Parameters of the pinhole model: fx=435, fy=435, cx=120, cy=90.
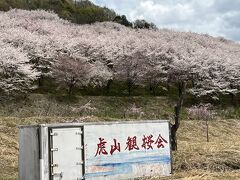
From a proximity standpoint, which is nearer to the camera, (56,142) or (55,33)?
(56,142)

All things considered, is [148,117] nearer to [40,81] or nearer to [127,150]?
[40,81]

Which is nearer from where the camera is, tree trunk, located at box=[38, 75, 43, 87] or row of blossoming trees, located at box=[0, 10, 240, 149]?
row of blossoming trees, located at box=[0, 10, 240, 149]

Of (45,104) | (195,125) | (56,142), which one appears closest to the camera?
(56,142)

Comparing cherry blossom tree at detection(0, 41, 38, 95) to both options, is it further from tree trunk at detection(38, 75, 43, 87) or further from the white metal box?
the white metal box

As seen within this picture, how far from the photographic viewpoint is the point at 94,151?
11.9 metres

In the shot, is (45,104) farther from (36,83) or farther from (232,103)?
(232,103)

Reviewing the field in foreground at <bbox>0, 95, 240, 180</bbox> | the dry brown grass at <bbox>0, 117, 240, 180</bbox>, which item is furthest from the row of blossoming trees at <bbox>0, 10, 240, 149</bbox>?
the dry brown grass at <bbox>0, 117, 240, 180</bbox>

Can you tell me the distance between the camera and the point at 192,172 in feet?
38.1

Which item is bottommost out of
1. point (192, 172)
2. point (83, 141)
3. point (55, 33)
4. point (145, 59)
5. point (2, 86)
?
point (192, 172)

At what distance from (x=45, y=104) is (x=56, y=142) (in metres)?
32.3

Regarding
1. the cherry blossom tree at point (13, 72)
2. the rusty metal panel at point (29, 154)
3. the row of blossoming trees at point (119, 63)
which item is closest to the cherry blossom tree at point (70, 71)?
the row of blossoming trees at point (119, 63)

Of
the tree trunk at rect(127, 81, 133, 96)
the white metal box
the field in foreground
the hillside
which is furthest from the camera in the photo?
the hillside

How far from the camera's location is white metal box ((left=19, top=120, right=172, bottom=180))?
36.6ft

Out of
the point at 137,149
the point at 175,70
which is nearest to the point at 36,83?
the point at 175,70
